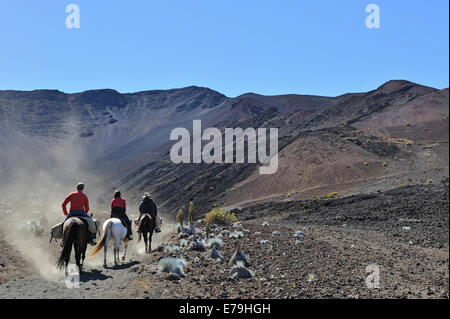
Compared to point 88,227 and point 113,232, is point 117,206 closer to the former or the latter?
point 113,232

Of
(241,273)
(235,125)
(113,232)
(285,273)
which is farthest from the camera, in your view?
(235,125)

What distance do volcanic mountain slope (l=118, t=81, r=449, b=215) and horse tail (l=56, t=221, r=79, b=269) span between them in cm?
3252

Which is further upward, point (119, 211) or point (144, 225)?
point (119, 211)

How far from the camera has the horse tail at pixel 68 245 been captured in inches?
351

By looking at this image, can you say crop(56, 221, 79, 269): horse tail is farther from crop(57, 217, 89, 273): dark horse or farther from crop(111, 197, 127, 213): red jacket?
crop(111, 197, 127, 213): red jacket

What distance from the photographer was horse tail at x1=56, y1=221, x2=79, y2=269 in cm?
891

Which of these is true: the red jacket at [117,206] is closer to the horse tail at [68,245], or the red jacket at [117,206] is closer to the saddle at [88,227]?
the saddle at [88,227]

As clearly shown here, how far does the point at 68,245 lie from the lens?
8.99 metres

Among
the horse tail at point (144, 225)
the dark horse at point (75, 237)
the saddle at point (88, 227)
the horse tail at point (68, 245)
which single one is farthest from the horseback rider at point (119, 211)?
the horse tail at point (68, 245)

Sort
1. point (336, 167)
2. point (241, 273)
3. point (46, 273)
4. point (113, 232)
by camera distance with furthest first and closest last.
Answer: point (336, 167)
point (113, 232)
point (46, 273)
point (241, 273)

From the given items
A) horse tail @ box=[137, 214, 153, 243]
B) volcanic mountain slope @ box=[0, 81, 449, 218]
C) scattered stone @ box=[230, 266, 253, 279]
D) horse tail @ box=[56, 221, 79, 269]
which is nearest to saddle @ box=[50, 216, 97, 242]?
horse tail @ box=[56, 221, 79, 269]

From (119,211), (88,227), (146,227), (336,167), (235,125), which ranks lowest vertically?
(146,227)

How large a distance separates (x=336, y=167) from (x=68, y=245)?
44618 mm

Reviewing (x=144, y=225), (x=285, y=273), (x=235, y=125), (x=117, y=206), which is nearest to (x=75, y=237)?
(x=117, y=206)
